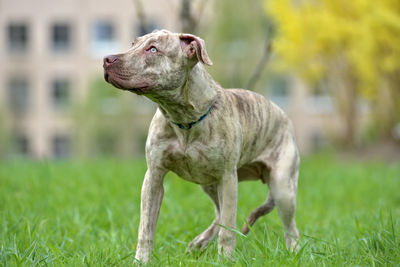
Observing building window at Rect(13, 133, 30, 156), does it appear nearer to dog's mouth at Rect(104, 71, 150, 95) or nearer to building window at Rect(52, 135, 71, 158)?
building window at Rect(52, 135, 71, 158)

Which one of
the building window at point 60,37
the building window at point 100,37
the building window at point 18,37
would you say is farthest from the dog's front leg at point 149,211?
the building window at point 18,37

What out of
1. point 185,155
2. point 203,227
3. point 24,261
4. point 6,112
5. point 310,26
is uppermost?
point 310,26

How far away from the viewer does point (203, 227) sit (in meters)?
4.33

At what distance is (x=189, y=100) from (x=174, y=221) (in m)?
1.85

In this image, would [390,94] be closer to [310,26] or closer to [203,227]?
[310,26]

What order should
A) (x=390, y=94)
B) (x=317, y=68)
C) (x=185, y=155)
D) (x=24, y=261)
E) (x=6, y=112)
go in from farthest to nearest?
(x=6, y=112) → (x=317, y=68) → (x=390, y=94) → (x=185, y=155) → (x=24, y=261)

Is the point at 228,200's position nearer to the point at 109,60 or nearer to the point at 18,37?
the point at 109,60

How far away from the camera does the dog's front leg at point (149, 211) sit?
3.28m

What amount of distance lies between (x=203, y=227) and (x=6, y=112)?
A: 26.2m

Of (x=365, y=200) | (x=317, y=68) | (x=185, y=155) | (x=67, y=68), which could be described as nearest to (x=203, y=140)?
(x=185, y=155)

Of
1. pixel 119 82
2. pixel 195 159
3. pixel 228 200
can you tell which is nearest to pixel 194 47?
pixel 119 82

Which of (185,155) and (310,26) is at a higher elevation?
(310,26)

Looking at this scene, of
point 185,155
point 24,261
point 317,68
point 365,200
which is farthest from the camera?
point 317,68

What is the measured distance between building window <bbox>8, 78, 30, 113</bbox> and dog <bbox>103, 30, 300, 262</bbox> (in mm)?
28506
